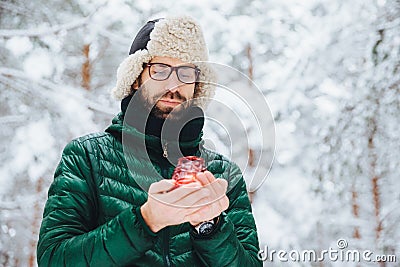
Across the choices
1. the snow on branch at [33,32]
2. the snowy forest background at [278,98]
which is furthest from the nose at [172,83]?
the snow on branch at [33,32]

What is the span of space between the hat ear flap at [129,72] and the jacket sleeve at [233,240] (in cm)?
22

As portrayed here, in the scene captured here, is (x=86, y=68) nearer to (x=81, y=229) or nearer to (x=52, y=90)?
(x=52, y=90)

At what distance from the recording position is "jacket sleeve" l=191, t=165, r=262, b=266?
2.34ft

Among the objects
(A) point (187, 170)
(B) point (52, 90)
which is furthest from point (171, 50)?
(B) point (52, 90)

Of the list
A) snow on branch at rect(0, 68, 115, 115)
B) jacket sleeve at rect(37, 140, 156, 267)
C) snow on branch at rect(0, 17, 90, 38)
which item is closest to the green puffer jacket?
jacket sleeve at rect(37, 140, 156, 267)

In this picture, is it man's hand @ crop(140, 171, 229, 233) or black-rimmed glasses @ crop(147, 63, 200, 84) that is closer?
man's hand @ crop(140, 171, 229, 233)

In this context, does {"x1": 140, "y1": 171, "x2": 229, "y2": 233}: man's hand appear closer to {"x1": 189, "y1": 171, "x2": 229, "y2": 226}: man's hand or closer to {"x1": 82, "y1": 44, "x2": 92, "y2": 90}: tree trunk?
{"x1": 189, "y1": 171, "x2": 229, "y2": 226}: man's hand

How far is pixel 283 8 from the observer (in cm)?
354

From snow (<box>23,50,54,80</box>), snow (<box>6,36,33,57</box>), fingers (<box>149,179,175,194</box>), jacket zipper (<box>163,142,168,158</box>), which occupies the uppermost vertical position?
snow (<box>6,36,33,57</box>)

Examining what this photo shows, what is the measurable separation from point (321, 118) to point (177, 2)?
123cm

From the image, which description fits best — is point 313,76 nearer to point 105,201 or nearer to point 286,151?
point 286,151

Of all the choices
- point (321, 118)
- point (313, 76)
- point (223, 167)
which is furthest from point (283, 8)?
point (223, 167)

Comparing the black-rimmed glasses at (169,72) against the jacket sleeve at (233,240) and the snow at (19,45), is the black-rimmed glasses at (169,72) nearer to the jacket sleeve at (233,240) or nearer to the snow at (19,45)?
the jacket sleeve at (233,240)

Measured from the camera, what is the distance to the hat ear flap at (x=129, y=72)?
842 millimetres
